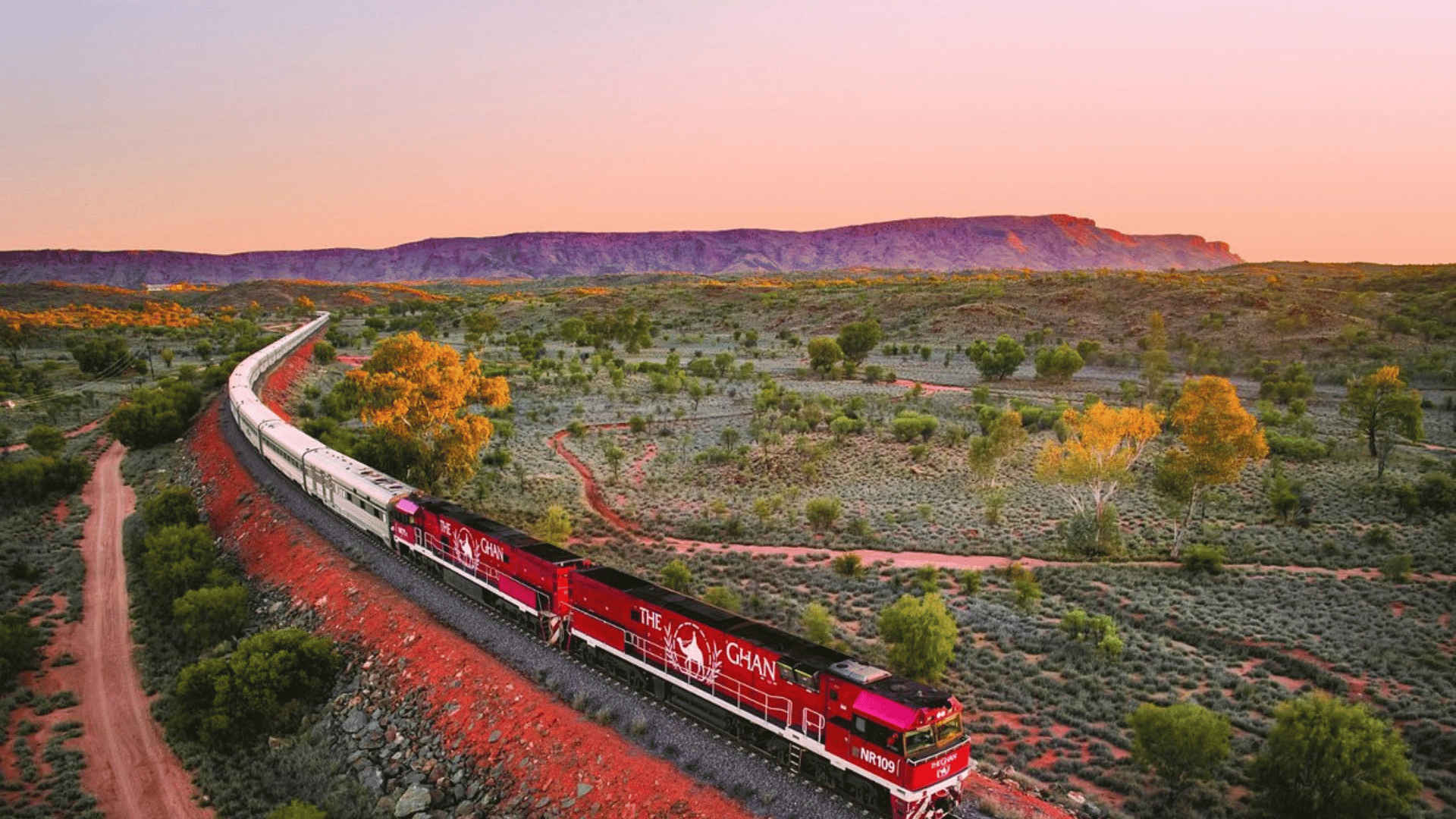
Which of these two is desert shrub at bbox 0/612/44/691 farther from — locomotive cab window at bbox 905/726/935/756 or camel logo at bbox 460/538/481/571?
locomotive cab window at bbox 905/726/935/756

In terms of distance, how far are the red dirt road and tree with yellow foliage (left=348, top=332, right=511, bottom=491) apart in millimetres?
12926

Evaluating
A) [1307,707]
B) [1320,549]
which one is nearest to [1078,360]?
[1320,549]

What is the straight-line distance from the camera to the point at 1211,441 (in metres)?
35.7

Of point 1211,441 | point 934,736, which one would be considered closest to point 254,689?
point 934,736

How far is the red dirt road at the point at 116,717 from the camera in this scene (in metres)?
21.2

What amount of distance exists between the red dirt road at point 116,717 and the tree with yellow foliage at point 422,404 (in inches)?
509

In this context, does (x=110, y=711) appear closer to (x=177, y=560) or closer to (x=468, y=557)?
(x=177, y=560)

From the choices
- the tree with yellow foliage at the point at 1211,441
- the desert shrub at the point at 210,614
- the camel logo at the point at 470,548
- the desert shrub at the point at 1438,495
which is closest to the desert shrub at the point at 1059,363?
the desert shrub at the point at 1438,495

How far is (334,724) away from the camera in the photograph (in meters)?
22.3

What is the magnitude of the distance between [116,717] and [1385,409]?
6398 centimetres

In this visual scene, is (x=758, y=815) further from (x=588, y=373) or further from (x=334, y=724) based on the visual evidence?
(x=588, y=373)

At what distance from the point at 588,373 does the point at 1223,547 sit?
6519 centimetres

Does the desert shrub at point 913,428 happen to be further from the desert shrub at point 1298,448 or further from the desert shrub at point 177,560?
the desert shrub at point 177,560

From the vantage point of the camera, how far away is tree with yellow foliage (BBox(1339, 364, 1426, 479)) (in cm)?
4666
